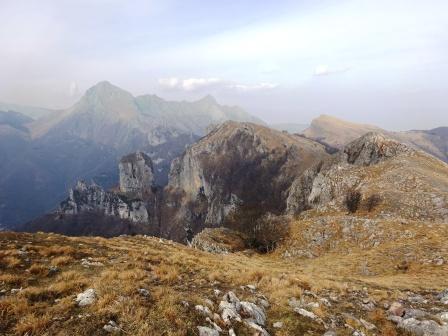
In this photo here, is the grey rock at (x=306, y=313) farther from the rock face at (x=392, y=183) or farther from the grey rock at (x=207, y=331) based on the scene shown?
the rock face at (x=392, y=183)

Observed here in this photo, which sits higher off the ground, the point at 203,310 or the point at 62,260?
the point at 203,310

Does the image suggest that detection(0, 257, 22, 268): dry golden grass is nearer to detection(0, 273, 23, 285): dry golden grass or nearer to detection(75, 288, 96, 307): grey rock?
detection(0, 273, 23, 285): dry golden grass

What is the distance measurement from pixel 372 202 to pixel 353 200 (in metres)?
3.64

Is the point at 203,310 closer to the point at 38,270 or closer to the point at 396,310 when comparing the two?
the point at 396,310

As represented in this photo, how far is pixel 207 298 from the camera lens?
17.5 metres

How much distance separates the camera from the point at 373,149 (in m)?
103

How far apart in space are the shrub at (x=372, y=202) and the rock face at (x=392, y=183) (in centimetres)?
32

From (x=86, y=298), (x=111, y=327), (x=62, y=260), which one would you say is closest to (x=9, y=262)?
(x=62, y=260)

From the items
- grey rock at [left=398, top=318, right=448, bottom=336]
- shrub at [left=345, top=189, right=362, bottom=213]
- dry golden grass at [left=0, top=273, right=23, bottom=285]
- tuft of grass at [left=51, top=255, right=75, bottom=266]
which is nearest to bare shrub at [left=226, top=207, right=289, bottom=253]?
shrub at [left=345, top=189, right=362, bottom=213]

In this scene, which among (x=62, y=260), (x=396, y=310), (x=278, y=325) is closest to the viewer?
(x=278, y=325)

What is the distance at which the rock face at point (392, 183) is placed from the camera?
58.5m

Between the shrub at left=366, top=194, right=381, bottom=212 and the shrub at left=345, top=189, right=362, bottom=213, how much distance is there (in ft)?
5.51

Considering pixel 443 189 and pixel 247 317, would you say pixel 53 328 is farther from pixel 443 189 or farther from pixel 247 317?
pixel 443 189

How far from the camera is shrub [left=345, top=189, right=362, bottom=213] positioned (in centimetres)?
6278
